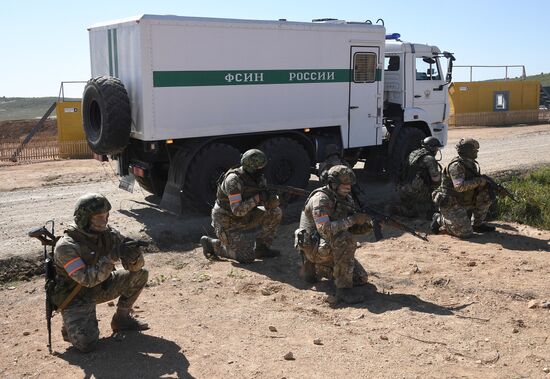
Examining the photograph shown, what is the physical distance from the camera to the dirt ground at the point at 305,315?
5008 mm

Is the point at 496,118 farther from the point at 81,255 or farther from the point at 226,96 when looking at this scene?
the point at 81,255

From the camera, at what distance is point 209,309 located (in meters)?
6.36

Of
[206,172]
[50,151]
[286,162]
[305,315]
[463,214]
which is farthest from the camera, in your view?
[50,151]

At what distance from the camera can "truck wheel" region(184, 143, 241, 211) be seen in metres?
9.88

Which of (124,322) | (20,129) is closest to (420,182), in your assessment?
(124,322)

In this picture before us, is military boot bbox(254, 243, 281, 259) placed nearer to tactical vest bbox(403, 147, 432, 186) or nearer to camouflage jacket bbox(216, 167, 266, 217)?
camouflage jacket bbox(216, 167, 266, 217)

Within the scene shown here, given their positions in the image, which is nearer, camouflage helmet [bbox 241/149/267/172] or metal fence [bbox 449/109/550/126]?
camouflage helmet [bbox 241/149/267/172]

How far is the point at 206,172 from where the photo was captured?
32.7 feet

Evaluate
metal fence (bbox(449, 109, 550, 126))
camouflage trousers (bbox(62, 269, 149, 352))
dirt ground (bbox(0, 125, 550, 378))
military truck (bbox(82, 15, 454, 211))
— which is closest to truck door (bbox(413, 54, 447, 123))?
military truck (bbox(82, 15, 454, 211))

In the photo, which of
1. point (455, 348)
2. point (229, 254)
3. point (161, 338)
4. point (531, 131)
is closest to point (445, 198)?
point (229, 254)

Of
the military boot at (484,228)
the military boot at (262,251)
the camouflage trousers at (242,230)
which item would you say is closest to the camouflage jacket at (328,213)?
the camouflage trousers at (242,230)

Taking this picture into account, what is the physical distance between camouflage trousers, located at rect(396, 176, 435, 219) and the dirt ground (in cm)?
51

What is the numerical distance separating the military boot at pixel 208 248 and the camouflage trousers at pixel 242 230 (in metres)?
0.10

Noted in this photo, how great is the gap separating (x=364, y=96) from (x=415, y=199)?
2.49 meters
